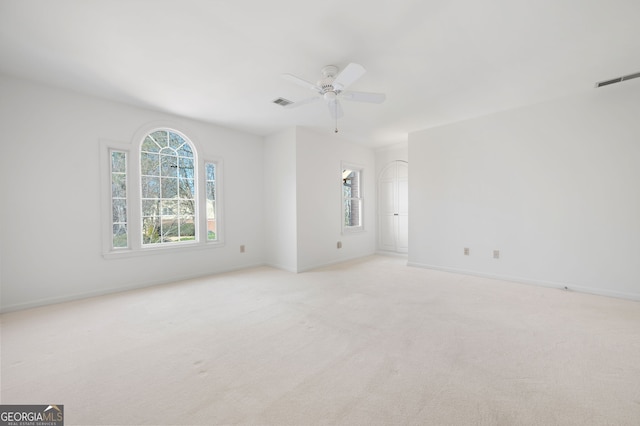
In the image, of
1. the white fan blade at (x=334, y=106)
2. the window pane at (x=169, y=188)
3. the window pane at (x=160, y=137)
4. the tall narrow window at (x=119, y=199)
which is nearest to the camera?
the white fan blade at (x=334, y=106)

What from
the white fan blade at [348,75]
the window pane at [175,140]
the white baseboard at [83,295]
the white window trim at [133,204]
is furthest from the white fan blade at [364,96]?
the white baseboard at [83,295]

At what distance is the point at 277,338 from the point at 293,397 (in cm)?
72

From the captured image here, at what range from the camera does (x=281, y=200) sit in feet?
15.8

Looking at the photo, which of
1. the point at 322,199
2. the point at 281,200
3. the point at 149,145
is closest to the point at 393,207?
the point at 322,199

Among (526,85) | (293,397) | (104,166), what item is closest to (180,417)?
(293,397)

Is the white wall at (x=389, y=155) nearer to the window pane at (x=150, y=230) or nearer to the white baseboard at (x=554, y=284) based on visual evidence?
the white baseboard at (x=554, y=284)

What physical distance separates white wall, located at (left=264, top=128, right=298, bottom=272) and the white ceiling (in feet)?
4.28

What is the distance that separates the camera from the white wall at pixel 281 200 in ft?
15.1

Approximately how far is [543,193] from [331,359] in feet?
12.2

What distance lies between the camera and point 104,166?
11.2 feet

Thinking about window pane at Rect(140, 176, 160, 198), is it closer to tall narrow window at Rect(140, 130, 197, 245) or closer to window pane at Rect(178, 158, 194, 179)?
tall narrow window at Rect(140, 130, 197, 245)

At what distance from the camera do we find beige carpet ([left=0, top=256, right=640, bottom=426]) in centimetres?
143

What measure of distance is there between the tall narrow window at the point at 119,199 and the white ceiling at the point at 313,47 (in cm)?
81

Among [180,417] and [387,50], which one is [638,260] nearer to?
[387,50]
